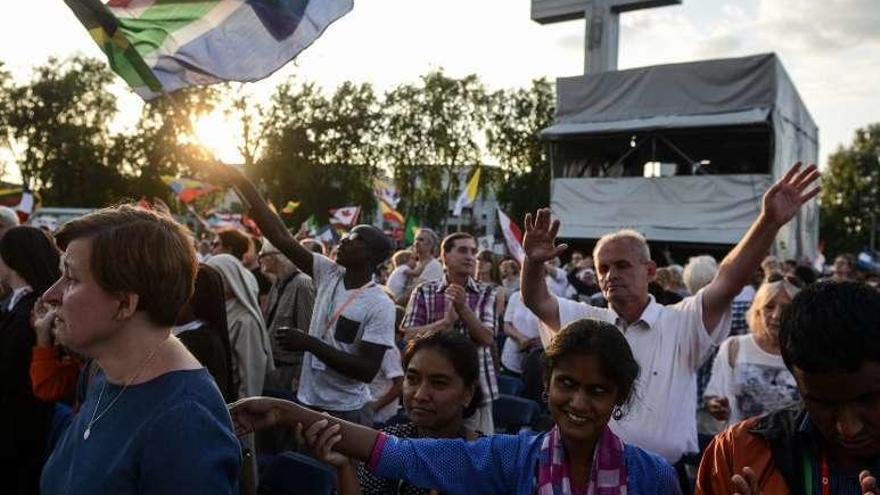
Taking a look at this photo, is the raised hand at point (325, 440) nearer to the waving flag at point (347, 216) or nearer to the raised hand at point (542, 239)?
the raised hand at point (542, 239)

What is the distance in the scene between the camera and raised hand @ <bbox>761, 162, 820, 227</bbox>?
282 centimetres

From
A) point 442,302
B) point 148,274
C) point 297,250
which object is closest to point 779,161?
point 442,302

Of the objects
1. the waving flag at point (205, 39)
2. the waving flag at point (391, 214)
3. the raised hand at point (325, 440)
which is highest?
the waving flag at point (205, 39)

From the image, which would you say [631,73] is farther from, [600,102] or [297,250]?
[297,250]

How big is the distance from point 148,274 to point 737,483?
4.25 ft

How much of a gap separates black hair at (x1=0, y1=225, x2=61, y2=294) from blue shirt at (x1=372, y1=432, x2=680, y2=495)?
2.37 metres

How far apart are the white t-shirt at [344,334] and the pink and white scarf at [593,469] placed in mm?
2089

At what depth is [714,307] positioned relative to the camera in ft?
10.4

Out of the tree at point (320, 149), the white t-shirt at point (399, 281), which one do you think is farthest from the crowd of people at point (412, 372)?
the tree at point (320, 149)

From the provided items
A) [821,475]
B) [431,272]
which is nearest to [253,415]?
[821,475]

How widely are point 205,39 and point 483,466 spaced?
2.56 metres

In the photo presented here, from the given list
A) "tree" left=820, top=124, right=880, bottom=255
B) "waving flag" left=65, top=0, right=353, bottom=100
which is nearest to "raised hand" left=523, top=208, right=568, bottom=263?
"waving flag" left=65, top=0, right=353, bottom=100

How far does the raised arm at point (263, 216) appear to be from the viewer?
3.80 m

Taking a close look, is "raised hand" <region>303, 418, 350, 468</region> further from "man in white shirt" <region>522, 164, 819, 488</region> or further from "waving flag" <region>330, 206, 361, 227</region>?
"waving flag" <region>330, 206, 361, 227</region>
